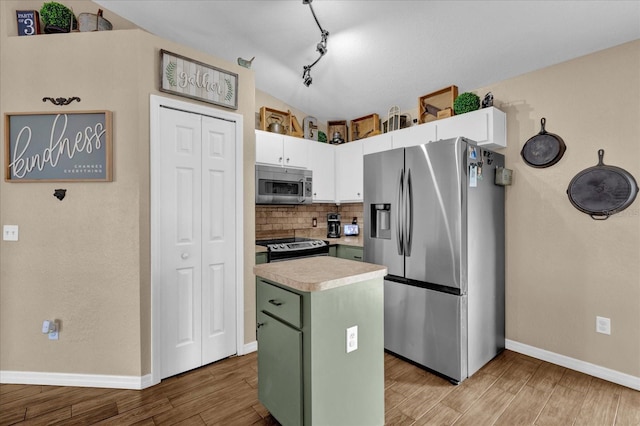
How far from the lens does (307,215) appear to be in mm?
4344

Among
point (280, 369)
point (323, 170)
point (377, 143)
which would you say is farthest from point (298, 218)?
point (280, 369)

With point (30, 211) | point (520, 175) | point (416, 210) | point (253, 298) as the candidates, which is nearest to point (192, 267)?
point (253, 298)

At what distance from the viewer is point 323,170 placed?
161 inches

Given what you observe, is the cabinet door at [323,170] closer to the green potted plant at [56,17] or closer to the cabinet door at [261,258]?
the cabinet door at [261,258]

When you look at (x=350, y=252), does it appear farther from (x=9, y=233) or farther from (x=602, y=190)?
(x=9, y=233)

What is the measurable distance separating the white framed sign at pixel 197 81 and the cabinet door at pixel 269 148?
76 centimetres

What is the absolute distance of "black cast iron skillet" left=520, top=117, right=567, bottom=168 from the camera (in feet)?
8.41

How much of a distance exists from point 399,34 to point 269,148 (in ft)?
5.73

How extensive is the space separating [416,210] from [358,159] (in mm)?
1605

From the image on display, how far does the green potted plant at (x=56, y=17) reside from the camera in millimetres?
2281

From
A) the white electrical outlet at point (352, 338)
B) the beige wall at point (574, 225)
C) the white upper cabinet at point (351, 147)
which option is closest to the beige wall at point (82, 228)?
the white upper cabinet at point (351, 147)

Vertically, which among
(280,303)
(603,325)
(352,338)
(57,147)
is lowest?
(603,325)

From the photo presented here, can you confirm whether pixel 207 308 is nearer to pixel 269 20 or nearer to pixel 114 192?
pixel 114 192

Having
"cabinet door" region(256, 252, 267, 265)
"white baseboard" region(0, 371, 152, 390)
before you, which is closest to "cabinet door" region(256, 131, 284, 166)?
"cabinet door" region(256, 252, 267, 265)
